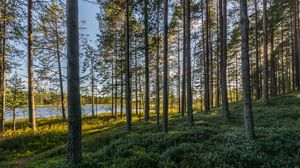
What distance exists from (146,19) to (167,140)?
9288mm

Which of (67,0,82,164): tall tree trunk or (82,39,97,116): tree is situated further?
(82,39,97,116): tree

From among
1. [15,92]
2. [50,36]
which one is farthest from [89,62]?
[50,36]

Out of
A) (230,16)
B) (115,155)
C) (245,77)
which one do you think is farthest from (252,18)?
(115,155)

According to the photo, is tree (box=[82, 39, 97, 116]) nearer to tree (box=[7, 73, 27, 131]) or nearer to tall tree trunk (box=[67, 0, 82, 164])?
tree (box=[7, 73, 27, 131])

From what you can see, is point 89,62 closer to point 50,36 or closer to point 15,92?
point 15,92

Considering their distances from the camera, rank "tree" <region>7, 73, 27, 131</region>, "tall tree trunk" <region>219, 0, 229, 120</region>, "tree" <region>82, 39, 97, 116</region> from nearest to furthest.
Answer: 1. "tall tree trunk" <region>219, 0, 229, 120</region>
2. "tree" <region>7, 73, 27, 131</region>
3. "tree" <region>82, 39, 97, 116</region>

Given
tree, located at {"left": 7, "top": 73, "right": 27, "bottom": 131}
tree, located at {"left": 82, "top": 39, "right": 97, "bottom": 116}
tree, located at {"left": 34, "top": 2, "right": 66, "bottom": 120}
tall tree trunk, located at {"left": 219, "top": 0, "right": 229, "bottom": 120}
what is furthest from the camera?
tree, located at {"left": 82, "top": 39, "right": 97, "bottom": 116}

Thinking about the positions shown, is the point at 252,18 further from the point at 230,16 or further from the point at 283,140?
the point at 283,140

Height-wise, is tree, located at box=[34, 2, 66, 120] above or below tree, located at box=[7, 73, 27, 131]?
above

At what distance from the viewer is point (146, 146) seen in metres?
7.91

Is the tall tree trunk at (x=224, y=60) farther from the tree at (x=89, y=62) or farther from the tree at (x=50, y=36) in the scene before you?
the tree at (x=89, y=62)

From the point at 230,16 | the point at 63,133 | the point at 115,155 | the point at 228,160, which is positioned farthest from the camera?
the point at 230,16

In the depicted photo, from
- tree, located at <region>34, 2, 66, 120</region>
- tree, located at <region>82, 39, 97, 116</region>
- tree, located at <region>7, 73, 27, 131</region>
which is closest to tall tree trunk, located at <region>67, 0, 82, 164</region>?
tree, located at <region>34, 2, 66, 120</region>

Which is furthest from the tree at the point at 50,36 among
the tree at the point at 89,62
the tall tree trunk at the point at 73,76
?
the tree at the point at 89,62
